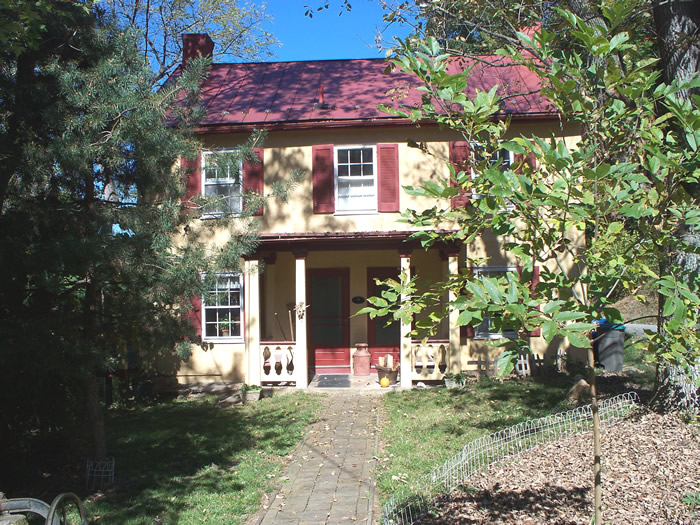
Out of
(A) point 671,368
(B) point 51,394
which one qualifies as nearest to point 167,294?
(B) point 51,394

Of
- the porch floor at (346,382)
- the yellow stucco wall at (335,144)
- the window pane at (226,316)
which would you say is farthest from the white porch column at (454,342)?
the window pane at (226,316)

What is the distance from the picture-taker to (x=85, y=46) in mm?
6539

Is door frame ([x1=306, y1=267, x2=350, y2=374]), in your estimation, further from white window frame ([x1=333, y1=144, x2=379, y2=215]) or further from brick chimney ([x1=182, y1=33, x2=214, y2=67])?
brick chimney ([x1=182, y1=33, x2=214, y2=67])

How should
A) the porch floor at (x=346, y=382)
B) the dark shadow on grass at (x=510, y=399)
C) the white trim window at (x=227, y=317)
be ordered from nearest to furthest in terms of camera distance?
the dark shadow on grass at (x=510, y=399), the porch floor at (x=346, y=382), the white trim window at (x=227, y=317)

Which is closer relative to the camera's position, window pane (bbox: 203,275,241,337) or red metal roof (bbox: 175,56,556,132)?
red metal roof (bbox: 175,56,556,132)

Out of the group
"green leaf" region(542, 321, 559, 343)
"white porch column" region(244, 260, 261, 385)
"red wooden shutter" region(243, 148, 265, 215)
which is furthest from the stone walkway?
"red wooden shutter" region(243, 148, 265, 215)

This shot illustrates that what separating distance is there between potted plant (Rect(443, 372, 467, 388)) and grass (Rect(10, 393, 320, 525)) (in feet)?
9.32

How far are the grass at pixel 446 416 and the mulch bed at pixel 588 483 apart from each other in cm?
113

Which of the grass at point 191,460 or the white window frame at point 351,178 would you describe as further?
the white window frame at point 351,178

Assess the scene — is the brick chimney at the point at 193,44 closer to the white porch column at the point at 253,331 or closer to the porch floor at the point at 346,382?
the white porch column at the point at 253,331

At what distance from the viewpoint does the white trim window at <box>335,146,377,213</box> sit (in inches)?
519

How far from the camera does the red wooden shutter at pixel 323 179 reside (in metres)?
13.1

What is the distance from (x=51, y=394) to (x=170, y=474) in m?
1.74

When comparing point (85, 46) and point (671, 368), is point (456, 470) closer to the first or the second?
point (671, 368)
